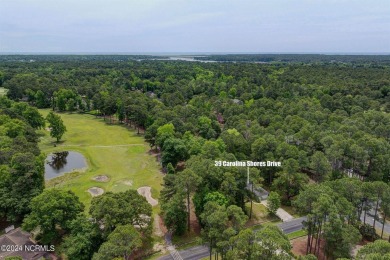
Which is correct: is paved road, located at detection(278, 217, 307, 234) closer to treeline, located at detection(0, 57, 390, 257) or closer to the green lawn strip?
the green lawn strip

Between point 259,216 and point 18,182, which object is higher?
point 18,182

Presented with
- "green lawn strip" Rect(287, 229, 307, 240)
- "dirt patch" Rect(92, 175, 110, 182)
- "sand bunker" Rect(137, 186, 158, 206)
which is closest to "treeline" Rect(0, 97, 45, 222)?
"dirt patch" Rect(92, 175, 110, 182)

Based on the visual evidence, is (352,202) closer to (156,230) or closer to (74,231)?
(156,230)

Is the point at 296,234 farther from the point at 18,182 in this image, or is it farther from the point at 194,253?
the point at 18,182

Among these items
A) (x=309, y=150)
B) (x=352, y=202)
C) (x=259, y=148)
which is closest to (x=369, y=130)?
(x=309, y=150)

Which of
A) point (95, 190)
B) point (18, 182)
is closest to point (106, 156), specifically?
point (95, 190)

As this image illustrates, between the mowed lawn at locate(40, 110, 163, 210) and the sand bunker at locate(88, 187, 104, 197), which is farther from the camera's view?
the mowed lawn at locate(40, 110, 163, 210)
